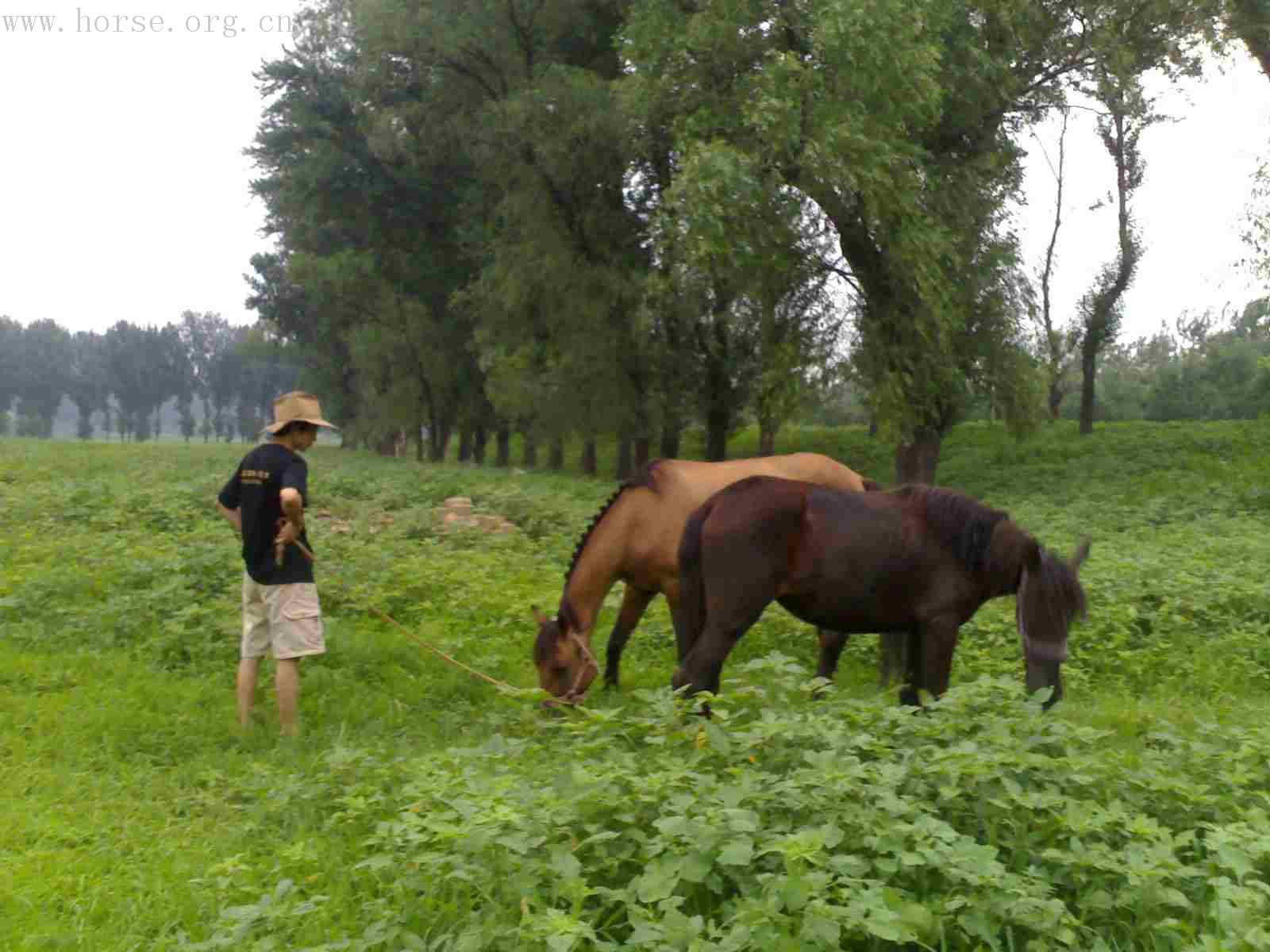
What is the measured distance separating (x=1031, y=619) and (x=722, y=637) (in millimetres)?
1749

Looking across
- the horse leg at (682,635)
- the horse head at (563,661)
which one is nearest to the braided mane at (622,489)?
the horse head at (563,661)

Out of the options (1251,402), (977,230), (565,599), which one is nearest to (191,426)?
(1251,402)

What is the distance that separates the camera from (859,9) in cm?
1641

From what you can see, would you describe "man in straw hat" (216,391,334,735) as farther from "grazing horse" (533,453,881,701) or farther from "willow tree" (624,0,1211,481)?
"willow tree" (624,0,1211,481)

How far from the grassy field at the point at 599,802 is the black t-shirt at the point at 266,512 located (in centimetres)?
97

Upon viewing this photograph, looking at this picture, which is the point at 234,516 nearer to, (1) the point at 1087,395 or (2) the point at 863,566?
(2) the point at 863,566

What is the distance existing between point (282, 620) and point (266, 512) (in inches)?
26.2

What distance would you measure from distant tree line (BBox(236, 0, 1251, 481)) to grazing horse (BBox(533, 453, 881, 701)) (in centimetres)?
991

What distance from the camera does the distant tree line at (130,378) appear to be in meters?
102

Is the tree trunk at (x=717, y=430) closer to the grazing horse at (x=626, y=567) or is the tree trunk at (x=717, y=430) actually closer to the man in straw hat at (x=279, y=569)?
the grazing horse at (x=626, y=567)

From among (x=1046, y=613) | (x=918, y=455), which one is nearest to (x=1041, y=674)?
(x=1046, y=613)

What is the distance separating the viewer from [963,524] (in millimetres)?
6457

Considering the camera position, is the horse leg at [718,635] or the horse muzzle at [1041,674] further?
the horse leg at [718,635]

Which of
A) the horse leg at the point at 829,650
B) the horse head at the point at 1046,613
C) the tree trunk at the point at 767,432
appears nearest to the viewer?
the horse head at the point at 1046,613
